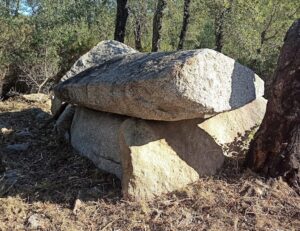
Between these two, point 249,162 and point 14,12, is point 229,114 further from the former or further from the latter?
point 14,12

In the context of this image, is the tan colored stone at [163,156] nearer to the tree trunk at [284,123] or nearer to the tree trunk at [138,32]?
the tree trunk at [284,123]

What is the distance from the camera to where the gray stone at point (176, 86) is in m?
3.71

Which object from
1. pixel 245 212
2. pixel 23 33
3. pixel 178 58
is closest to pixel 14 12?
pixel 23 33

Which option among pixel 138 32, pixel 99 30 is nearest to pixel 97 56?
pixel 99 30

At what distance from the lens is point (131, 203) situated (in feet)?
13.0

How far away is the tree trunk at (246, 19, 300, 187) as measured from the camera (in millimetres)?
4043

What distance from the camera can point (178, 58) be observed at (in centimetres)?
388

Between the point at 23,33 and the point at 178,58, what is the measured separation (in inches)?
245

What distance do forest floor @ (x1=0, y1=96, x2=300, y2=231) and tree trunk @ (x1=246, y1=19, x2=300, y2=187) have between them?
0.49ft

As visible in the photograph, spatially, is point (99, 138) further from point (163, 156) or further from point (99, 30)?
point (99, 30)

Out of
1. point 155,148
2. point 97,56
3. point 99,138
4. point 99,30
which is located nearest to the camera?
point 155,148

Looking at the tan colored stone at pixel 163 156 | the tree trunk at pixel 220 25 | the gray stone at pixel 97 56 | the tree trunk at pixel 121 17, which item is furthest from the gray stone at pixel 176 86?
the tree trunk at pixel 220 25

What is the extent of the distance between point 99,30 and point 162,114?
449 inches

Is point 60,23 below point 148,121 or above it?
above
